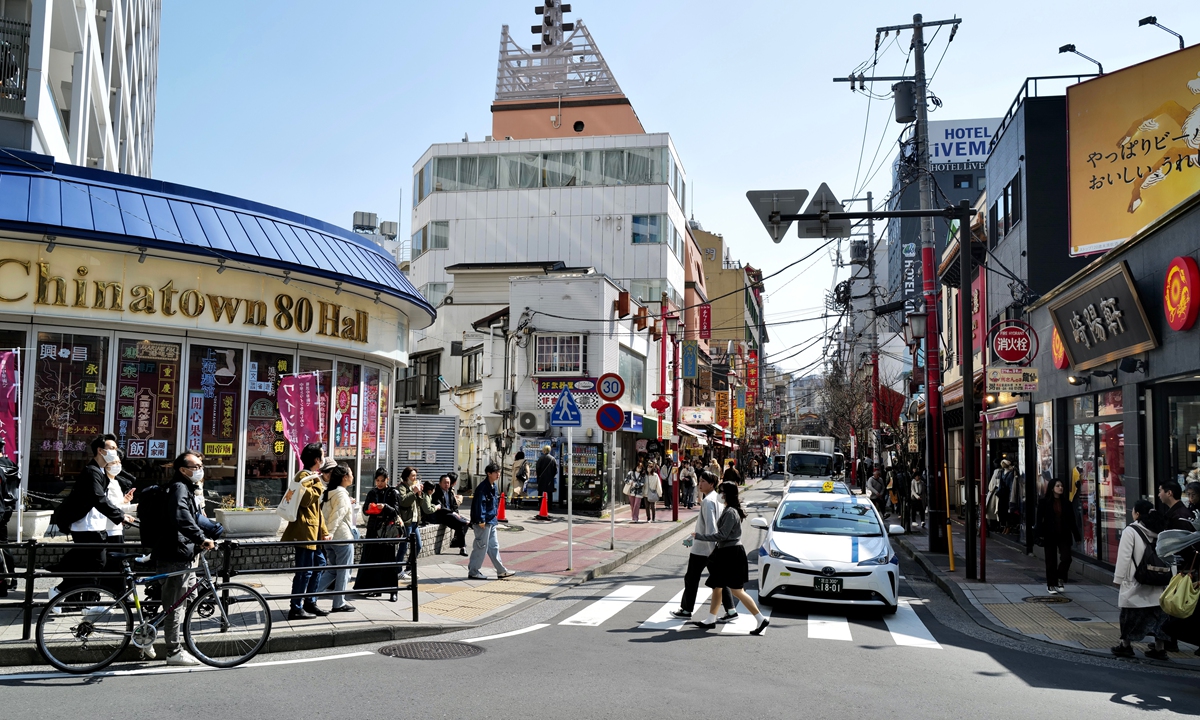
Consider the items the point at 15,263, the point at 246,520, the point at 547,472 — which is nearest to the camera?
the point at 15,263

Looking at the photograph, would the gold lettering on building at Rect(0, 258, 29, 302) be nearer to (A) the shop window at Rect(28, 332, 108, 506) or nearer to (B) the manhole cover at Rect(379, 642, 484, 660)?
(A) the shop window at Rect(28, 332, 108, 506)

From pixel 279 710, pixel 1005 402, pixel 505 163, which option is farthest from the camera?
pixel 505 163

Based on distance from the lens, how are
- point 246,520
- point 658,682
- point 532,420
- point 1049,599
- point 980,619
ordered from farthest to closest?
point 532,420
point 246,520
point 1049,599
point 980,619
point 658,682

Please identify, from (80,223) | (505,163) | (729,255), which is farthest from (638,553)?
(729,255)

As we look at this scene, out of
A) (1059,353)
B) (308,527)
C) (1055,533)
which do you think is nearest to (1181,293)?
(1055,533)

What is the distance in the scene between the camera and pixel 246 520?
1409cm

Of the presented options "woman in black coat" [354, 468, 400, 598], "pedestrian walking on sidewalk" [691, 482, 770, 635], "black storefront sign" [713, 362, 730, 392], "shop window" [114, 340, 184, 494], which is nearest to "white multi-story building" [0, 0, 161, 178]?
Result: "shop window" [114, 340, 184, 494]

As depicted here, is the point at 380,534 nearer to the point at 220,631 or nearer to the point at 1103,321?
the point at 220,631

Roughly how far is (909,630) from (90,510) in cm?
903

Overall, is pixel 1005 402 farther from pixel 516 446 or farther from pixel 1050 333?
pixel 516 446

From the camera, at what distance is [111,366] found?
43.2 ft

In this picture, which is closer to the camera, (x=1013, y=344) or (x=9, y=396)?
(x=9, y=396)

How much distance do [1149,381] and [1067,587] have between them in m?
3.52

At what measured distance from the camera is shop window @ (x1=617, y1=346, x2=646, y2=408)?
108 feet
